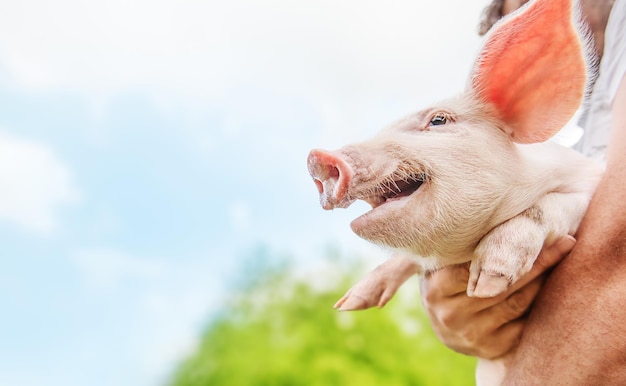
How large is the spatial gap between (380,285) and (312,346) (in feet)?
14.2

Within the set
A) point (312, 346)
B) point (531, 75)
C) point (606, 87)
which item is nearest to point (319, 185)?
point (531, 75)

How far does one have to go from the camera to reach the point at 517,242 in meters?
0.85

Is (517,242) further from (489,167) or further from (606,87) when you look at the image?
(606,87)

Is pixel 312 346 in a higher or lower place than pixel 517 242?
higher

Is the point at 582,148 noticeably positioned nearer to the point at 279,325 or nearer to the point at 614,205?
the point at 614,205

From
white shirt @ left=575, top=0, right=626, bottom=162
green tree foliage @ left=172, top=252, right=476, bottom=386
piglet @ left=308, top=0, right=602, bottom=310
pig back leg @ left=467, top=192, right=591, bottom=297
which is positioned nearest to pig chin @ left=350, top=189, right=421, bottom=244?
piglet @ left=308, top=0, right=602, bottom=310

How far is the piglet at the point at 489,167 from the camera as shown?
837 mm

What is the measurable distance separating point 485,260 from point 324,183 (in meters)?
0.23

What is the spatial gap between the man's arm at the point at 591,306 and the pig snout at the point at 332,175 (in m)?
0.36

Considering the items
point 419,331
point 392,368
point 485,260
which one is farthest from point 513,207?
point 419,331

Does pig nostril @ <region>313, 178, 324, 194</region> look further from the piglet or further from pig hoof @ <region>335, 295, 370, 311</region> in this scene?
pig hoof @ <region>335, 295, 370, 311</region>

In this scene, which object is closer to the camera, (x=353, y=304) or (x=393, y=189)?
(x=393, y=189)

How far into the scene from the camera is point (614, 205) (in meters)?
0.92

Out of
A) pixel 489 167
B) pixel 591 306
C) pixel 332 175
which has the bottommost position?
pixel 591 306
